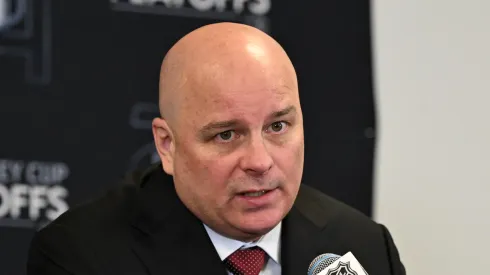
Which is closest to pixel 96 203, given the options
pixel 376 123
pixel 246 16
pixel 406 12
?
Answer: pixel 246 16

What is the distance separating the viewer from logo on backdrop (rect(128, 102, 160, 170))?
2.00m

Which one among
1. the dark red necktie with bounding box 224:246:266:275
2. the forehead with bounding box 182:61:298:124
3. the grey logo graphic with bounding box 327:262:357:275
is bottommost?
the dark red necktie with bounding box 224:246:266:275

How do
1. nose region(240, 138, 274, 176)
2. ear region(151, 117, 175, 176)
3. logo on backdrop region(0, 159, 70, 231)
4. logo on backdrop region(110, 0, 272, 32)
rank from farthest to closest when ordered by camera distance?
logo on backdrop region(110, 0, 272, 32)
logo on backdrop region(0, 159, 70, 231)
ear region(151, 117, 175, 176)
nose region(240, 138, 274, 176)

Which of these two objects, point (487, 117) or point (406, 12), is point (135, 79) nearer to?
point (406, 12)

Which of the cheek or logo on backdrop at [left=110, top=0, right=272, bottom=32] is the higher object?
logo on backdrop at [left=110, top=0, right=272, bottom=32]

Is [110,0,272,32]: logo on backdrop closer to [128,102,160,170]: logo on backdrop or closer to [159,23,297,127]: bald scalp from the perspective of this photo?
[128,102,160,170]: logo on backdrop

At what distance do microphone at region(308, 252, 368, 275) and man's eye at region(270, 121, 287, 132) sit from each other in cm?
21

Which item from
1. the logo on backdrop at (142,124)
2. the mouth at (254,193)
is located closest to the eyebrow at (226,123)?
the mouth at (254,193)

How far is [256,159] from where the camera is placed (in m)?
1.28

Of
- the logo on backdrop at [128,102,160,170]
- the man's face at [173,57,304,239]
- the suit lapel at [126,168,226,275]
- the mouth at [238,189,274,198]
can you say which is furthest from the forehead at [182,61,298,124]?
the logo on backdrop at [128,102,160,170]

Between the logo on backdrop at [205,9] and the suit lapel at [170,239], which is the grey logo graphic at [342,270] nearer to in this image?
the suit lapel at [170,239]

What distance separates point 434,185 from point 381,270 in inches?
26.4

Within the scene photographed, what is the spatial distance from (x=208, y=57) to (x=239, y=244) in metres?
0.33

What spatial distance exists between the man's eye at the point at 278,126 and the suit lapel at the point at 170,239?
24 centimetres
